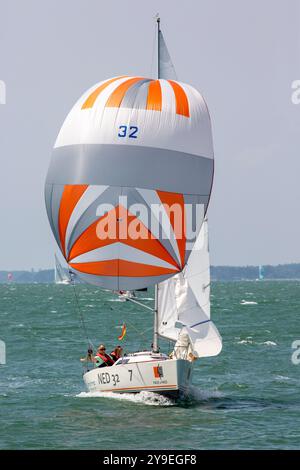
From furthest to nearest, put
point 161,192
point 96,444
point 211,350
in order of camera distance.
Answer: point 211,350
point 161,192
point 96,444

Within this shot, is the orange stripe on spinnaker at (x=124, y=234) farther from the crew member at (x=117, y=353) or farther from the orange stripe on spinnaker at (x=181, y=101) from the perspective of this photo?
the crew member at (x=117, y=353)

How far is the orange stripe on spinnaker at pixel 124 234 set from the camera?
26.3m

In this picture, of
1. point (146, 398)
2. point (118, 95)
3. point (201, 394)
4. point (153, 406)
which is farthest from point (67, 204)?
point (201, 394)

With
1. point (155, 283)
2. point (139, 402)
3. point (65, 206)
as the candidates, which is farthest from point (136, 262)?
point (139, 402)

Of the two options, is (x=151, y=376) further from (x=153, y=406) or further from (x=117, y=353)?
(x=117, y=353)

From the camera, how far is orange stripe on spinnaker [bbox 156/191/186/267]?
26.3 metres

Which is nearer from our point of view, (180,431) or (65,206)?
(180,431)

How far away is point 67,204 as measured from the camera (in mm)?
26781

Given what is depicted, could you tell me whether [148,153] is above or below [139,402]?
above

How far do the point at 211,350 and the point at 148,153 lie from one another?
21.3 feet

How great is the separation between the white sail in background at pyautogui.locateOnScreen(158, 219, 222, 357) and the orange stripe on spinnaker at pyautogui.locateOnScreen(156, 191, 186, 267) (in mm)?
2320

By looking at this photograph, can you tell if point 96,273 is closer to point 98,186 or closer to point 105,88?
point 98,186

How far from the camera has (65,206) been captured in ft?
88.1

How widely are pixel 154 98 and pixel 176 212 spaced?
330 cm
